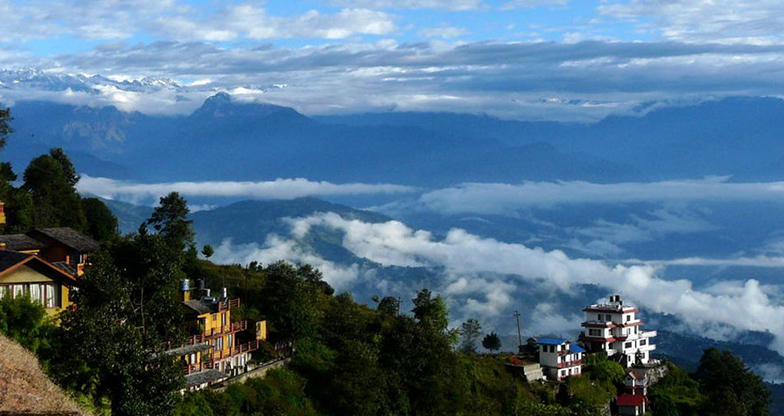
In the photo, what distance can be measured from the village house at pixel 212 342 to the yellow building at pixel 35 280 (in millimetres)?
11348

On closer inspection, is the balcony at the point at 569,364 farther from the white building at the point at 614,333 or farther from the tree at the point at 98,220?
the tree at the point at 98,220

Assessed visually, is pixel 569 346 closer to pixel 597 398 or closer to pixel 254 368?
pixel 597 398

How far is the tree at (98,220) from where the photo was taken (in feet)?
343

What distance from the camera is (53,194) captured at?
108 m

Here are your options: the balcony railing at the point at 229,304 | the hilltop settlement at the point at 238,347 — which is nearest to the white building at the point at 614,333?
A: the hilltop settlement at the point at 238,347

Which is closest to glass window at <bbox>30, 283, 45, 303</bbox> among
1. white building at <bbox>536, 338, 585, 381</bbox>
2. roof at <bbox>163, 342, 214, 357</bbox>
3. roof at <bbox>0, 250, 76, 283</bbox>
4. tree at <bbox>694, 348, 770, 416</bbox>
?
roof at <bbox>0, 250, 76, 283</bbox>

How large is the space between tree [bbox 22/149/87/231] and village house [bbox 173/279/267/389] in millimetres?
28287

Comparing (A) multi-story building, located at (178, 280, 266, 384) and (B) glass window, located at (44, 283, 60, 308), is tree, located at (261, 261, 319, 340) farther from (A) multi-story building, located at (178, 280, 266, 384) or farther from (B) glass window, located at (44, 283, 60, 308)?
(B) glass window, located at (44, 283, 60, 308)

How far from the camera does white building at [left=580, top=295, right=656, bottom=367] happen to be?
121375 millimetres

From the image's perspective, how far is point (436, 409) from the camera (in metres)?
79.2

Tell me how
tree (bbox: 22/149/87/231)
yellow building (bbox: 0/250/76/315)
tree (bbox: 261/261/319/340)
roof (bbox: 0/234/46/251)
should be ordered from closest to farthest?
yellow building (bbox: 0/250/76/315), roof (bbox: 0/234/46/251), tree (bbox: 261/261/319/340), tree (bbox: 22/149/87/231)

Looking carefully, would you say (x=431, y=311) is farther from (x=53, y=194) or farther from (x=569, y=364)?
(x=53, y=194)

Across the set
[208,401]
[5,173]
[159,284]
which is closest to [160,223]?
[5,173]

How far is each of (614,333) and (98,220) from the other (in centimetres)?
5756
